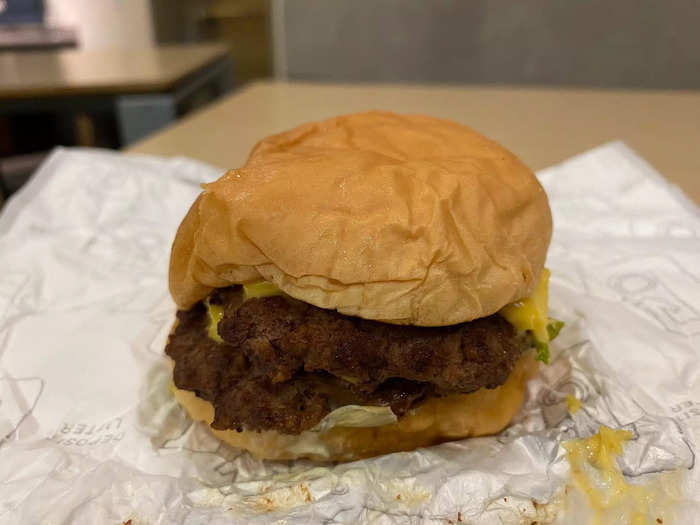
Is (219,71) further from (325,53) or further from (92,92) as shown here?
(92,92)

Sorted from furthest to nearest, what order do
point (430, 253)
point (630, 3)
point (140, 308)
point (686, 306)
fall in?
point (630, 3) < point (140, 308) < point (686, 306) < point (430, 253)

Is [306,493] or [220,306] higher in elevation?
[220,306]

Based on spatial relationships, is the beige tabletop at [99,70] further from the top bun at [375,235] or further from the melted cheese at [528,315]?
the melted cheese at [528,315]

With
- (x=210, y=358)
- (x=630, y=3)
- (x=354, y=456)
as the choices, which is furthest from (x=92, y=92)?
(x=630, y=3)

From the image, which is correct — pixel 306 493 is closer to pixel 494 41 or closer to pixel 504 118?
pixel 504 118

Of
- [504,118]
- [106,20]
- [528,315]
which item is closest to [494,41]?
[504,118]

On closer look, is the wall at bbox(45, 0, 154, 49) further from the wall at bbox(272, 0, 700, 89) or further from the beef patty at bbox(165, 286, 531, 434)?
the beef patty at bbox(165, 286, 531, 434)
